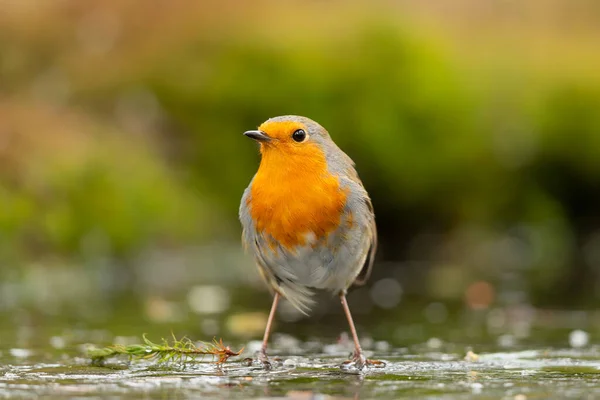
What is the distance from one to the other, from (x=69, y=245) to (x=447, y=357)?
5723 mm

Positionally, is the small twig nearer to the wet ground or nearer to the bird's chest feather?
the wet ground

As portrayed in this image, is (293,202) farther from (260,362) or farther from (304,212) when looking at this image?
(260,362)

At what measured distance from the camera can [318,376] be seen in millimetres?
4555

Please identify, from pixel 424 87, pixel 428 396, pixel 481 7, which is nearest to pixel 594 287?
pixel 424 87

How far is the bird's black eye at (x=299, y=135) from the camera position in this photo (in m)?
5.32

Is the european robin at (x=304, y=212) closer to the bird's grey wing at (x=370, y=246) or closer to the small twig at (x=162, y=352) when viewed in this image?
the bird's grey wing at (x=370, y=246)

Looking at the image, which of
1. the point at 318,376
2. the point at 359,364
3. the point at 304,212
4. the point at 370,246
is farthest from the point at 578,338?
the point at 318,376

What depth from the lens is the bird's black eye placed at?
5320 millimetres

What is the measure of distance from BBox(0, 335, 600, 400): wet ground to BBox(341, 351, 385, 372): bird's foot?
52mm

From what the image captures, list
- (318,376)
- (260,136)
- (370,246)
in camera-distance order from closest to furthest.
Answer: (318,376) < (260,136) < (370,246)

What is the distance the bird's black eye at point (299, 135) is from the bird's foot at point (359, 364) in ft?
3.53

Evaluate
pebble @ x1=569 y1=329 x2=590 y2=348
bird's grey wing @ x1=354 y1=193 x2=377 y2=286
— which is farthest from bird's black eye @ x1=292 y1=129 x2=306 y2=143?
pebble @ x1=569 y1=329 x2=590 y2=348

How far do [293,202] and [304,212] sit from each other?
0.07 meters

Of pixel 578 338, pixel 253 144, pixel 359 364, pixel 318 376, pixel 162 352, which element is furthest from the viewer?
pixel 253 144
